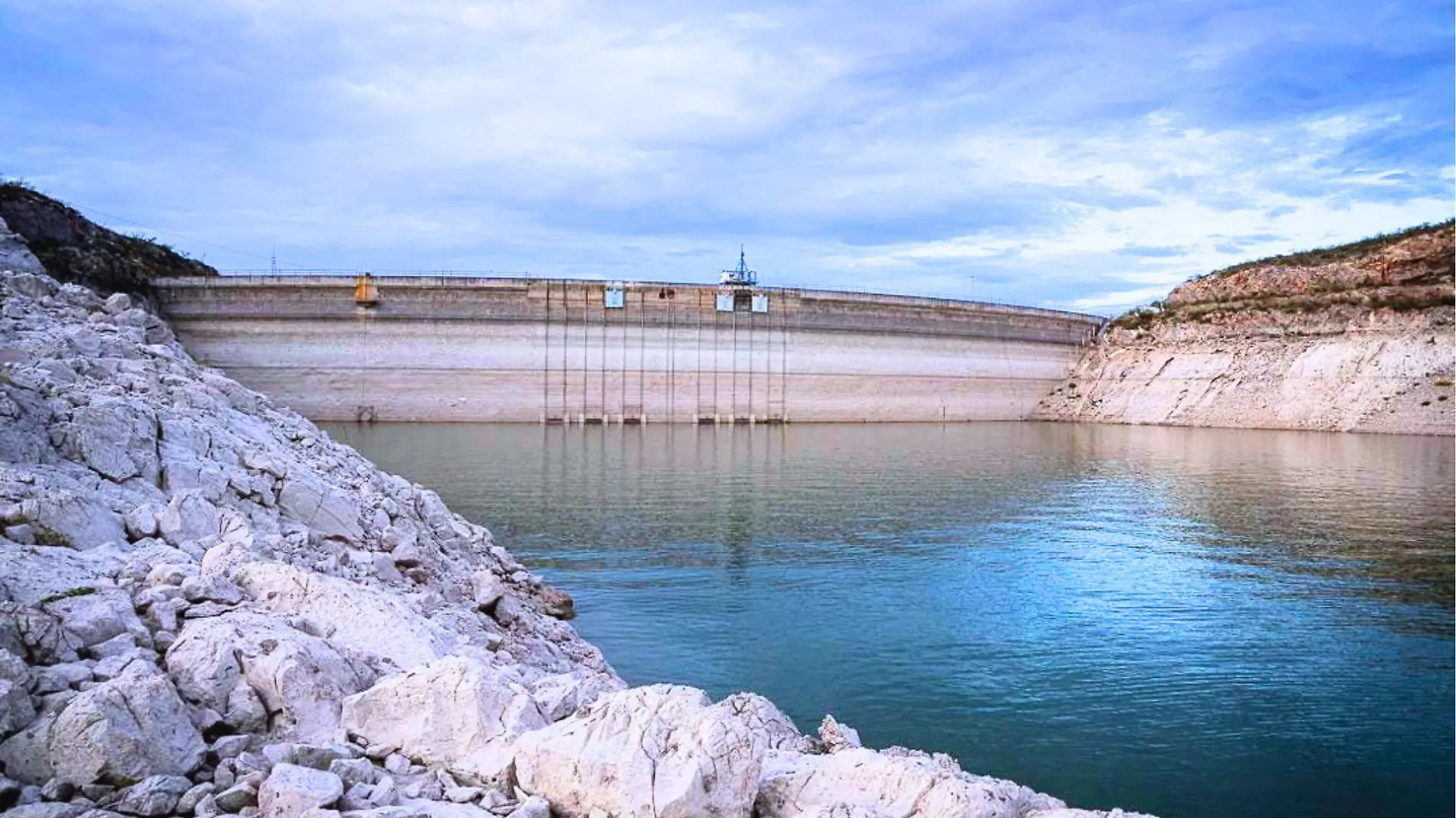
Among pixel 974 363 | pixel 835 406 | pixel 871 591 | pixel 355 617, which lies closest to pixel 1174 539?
pixel 871 591

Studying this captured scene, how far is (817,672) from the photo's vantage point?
9484 mm

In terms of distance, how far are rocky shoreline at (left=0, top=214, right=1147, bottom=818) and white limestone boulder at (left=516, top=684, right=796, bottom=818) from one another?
1 cm

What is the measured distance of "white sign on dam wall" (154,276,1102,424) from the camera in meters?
46.0

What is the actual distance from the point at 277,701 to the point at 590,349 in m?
45.0

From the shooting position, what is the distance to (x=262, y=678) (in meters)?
5.01

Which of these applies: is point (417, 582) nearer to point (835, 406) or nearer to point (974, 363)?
point (835, 406)

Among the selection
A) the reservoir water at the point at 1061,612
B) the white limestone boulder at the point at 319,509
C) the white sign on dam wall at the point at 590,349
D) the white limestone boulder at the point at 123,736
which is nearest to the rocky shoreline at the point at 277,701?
the white limestone boulder at the point at 123,736

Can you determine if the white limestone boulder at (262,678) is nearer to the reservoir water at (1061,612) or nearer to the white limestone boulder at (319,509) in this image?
the white limestone boulder at (319,509)

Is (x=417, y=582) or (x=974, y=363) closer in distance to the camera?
(x=417, y=582)

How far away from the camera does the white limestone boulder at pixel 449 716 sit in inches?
185

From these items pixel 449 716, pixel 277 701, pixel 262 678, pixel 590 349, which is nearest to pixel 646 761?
pixel 449 716

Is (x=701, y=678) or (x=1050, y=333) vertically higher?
(x=1050, y=333)

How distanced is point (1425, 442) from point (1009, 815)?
143 ft

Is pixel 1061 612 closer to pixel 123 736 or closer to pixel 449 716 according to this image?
pixel 449 716
